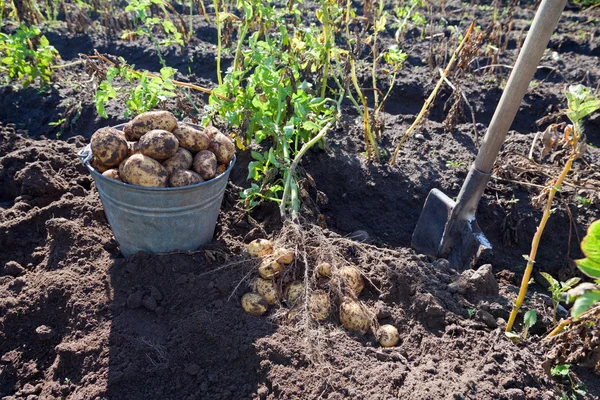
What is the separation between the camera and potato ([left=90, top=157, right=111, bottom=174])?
2.18 m

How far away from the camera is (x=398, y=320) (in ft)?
7.05

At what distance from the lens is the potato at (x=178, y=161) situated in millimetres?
2156

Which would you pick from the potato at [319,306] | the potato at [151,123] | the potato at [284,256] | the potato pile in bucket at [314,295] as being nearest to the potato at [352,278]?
the potato pile in bucket at [314,295]

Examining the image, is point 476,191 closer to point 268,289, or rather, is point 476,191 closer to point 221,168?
point 268,289

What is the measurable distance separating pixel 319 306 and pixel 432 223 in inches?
40.5

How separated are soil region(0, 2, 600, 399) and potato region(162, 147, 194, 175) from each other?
1.45 feet

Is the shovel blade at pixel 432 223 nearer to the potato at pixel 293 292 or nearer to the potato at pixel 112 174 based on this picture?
the potato at pixel 293 292

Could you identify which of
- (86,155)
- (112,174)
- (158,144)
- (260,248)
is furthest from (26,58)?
(260,248)

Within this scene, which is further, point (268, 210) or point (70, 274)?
point (268, 210)

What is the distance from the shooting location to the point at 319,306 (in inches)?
83.1

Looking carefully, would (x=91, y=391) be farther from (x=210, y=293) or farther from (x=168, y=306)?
(x=210, y=293)

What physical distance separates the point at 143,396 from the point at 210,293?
0.51 metres

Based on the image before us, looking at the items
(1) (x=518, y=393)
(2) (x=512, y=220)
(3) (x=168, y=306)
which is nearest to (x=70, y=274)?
(3) (x=168, y=306)

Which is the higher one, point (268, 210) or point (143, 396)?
point (268, 210)
